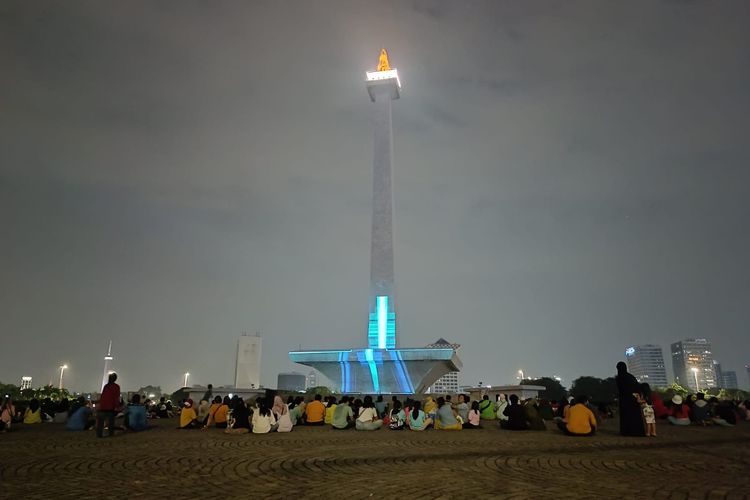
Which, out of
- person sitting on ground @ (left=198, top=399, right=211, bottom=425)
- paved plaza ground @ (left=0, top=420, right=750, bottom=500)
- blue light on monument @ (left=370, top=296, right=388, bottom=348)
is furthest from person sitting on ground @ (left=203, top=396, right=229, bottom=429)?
blue light on monument @ (left=370, top=296, right=388, bottom=348)

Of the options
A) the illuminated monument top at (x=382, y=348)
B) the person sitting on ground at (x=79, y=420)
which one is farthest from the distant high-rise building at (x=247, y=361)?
the person sitting on ground at (x=79, y=420)

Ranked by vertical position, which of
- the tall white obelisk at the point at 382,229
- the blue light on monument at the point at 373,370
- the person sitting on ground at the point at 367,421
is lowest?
the person sitting on ground at the point at 367,421

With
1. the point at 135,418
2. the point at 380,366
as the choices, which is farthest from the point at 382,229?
the point at 135,418

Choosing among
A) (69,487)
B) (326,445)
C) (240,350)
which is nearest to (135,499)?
(69,487)

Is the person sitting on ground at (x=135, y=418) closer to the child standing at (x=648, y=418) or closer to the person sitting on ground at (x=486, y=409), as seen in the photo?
the person sitting on ground at (x=486, y=409)

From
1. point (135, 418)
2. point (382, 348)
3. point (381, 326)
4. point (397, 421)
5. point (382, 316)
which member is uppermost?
point (382, 316)

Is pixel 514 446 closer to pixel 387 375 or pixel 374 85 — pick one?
pixel 387 375

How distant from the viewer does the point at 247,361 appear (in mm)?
98562

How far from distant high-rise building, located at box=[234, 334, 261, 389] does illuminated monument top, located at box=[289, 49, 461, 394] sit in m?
52.2

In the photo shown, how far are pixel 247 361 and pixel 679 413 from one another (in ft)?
299

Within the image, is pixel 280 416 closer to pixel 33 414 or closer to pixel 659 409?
pixel 33 414

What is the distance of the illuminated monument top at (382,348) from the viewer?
150 feet

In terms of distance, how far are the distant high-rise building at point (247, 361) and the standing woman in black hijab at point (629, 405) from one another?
92840 mm

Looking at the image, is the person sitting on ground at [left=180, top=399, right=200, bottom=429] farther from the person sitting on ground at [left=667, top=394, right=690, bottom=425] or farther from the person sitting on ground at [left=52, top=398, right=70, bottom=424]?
the person sitting on ground at [left=667, top=394, right=690, bottom=425]
